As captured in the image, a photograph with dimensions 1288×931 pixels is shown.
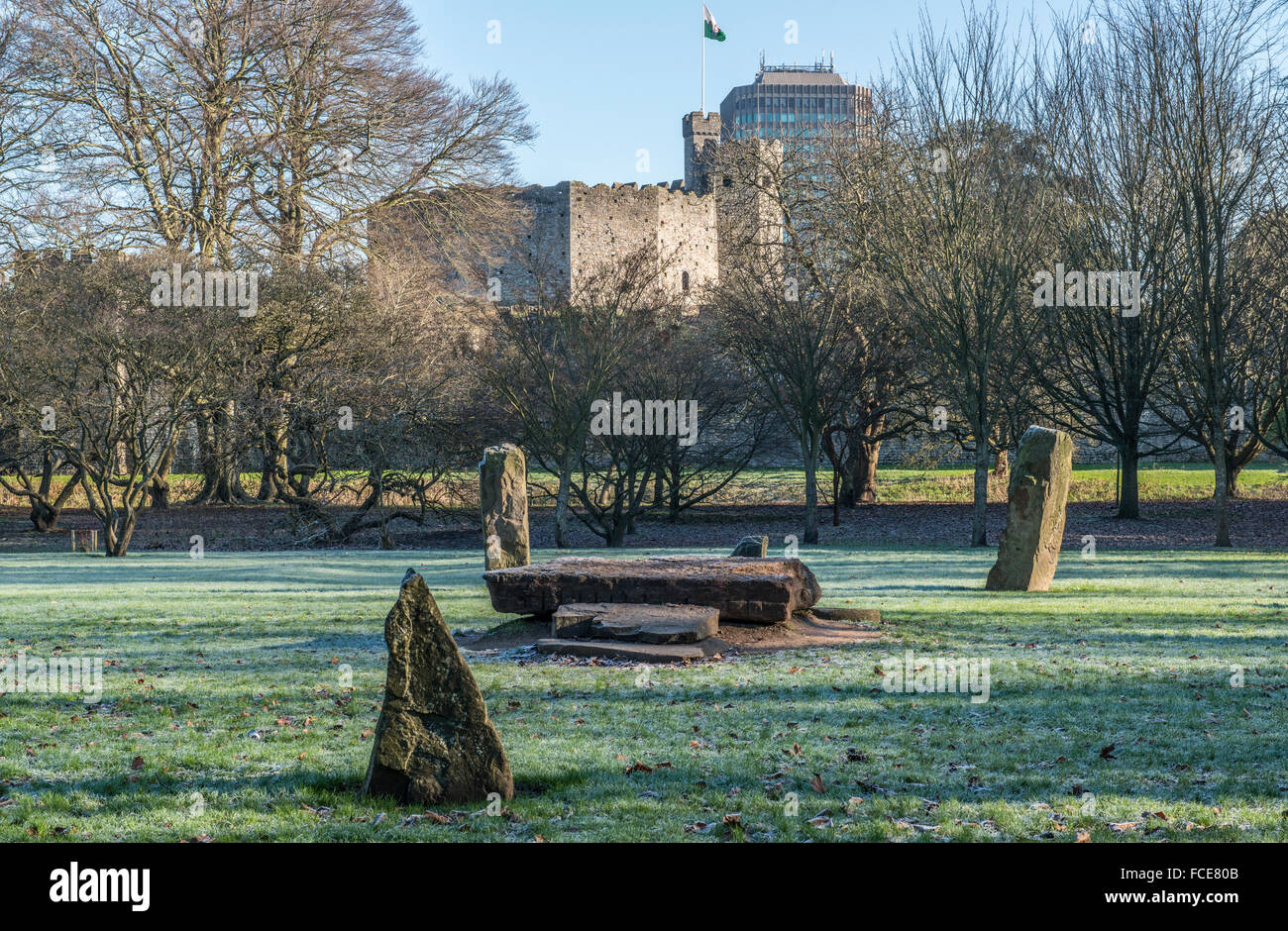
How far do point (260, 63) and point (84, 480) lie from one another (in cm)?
1195

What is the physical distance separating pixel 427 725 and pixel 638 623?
4.58 m

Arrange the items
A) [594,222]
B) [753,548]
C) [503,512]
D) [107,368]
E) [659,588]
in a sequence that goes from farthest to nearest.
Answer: [594,222], [107,368], [503,512], [753,548], [659,588]

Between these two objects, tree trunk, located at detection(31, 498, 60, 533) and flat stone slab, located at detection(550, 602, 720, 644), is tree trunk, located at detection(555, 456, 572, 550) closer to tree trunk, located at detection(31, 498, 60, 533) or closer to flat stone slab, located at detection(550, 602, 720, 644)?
tree trunk, located at detection(31, 498, 60, 533)

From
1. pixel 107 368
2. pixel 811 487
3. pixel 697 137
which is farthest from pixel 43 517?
pixel 697 137

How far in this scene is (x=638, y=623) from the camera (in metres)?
9.73

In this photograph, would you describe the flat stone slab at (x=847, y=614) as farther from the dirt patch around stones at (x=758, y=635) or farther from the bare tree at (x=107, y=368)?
the bare tree at (x=107, y=368)

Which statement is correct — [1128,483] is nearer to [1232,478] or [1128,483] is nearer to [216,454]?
[1232,478]

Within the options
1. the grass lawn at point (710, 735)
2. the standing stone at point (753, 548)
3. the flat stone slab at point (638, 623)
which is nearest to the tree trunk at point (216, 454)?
the grass lawn at point (710, 735)

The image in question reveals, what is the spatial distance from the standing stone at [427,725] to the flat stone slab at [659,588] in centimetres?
511

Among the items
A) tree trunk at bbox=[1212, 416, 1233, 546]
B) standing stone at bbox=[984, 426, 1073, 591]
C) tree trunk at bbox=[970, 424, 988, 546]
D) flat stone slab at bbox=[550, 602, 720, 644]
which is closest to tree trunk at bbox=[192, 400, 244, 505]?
tree trunk at bbox=[970, 424, 988, 546]

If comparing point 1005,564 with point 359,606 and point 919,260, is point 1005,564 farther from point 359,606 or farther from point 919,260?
point 919,260

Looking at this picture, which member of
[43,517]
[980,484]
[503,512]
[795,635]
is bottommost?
[795,635]
